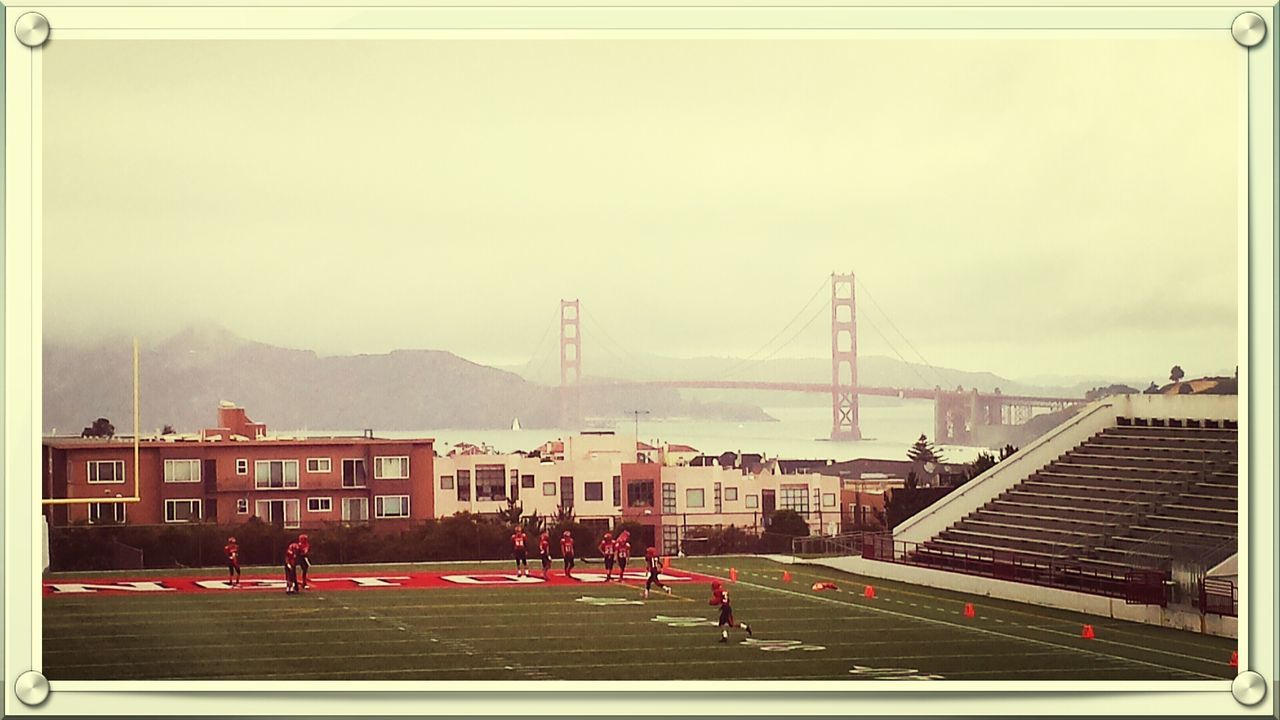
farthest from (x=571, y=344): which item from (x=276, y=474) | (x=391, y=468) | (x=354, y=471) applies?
(x=276, y=474)

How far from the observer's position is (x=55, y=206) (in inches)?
274

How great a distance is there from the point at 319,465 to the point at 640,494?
1.42 meters

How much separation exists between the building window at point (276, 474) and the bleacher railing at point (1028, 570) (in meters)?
2.56

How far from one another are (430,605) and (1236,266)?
3.69 m

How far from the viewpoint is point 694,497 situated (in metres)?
7.61

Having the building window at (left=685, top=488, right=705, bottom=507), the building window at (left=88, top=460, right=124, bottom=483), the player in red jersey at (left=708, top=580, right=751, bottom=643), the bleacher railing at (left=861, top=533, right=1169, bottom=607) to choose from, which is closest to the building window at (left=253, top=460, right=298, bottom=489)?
the building window at (left=88, top=460, right=124, bottom=483)

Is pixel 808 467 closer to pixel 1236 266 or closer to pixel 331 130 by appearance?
pixel 1236 266

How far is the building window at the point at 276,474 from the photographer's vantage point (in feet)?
24.1

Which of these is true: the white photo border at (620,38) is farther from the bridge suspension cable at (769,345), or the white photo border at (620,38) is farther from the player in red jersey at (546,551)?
the bridge suspension cable at (769,345)

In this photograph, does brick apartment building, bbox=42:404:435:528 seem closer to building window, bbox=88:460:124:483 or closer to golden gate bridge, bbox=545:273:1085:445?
building window, bbox=88:460:124:483

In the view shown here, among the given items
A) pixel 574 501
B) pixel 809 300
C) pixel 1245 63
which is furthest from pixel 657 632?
pixel 1245 63

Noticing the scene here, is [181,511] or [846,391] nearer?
[846,391]

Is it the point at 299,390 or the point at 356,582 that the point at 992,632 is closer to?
the point at 356,582

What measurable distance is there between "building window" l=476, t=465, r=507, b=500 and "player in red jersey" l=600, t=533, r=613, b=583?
0.50 metres
